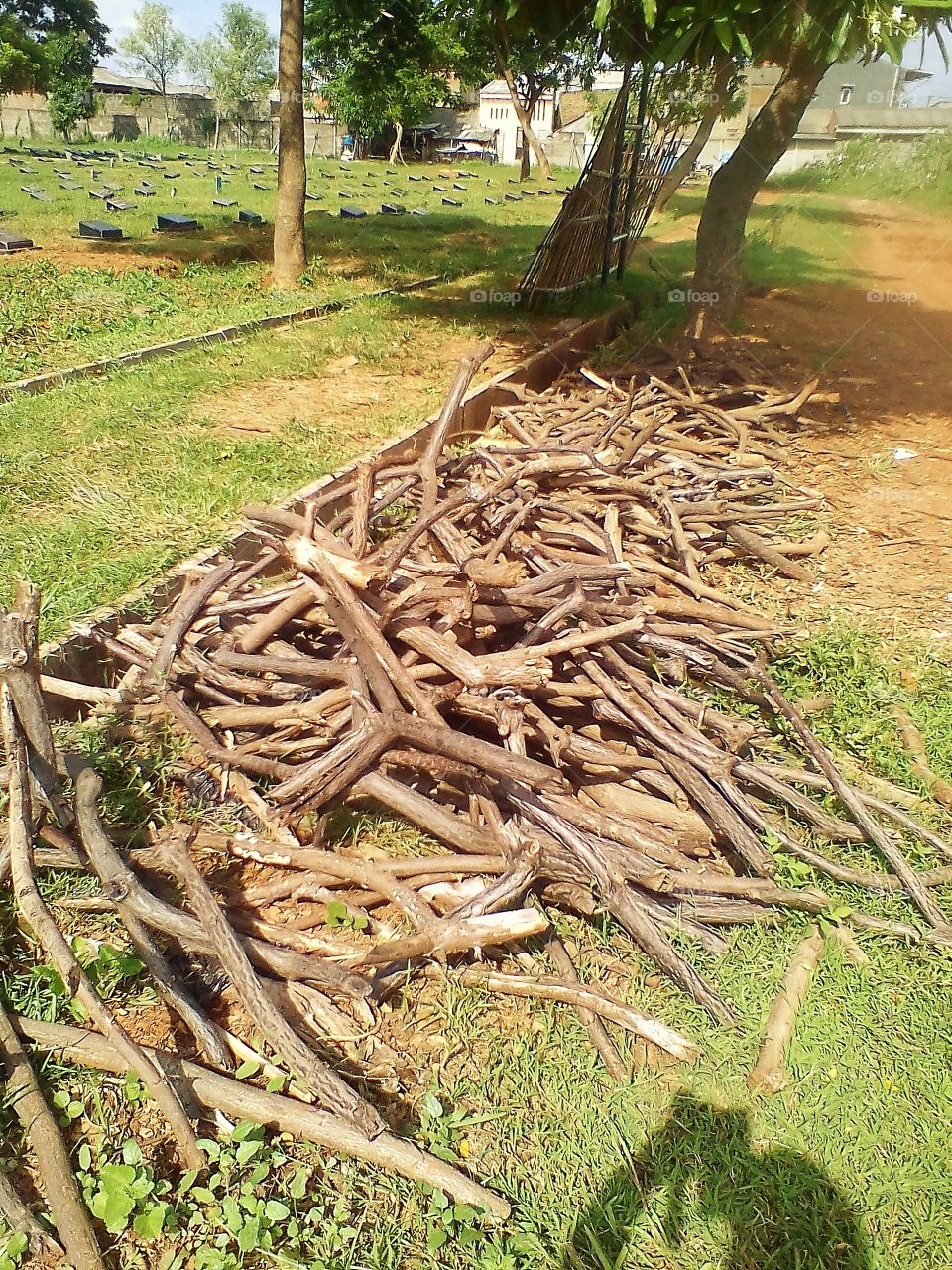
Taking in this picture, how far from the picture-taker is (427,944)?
247cm

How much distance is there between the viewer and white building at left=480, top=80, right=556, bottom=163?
49.8 metres

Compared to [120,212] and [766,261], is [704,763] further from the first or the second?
[120,212]

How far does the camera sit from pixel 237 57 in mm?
85250

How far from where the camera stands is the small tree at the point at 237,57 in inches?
3048

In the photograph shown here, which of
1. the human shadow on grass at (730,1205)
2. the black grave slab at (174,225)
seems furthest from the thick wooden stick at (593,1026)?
the black grave slab at (174,225)

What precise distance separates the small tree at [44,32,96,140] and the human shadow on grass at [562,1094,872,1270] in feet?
138

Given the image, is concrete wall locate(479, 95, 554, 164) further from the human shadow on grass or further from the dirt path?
the human shadow on grass

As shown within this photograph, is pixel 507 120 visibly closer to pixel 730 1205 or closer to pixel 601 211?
pixel 601 211

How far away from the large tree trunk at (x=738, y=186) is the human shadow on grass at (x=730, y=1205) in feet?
25.7

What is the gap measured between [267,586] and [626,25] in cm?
513

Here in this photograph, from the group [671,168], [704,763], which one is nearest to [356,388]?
[704,763]

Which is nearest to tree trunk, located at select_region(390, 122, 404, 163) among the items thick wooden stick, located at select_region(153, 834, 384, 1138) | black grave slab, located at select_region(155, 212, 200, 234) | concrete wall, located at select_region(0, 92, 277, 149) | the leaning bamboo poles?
concrete wall, located at select_region(0, 92, 277, 149)

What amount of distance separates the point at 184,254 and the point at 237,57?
93.4 m

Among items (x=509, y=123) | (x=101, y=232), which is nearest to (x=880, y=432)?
Result: (x=101, y=232)
